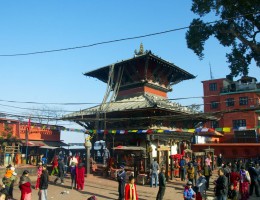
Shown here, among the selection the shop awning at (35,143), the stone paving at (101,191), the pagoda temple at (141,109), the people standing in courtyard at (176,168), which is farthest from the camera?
the shop awning at (35,143)

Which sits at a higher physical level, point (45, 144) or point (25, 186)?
point (45, 144)

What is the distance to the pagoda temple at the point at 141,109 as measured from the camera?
20.8 metres

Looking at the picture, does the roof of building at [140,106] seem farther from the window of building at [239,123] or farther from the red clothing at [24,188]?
the window of building at [239,123]

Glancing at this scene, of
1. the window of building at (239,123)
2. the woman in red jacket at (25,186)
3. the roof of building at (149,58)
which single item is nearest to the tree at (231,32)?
the roof of building at (149,58)

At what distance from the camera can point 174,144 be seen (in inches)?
920

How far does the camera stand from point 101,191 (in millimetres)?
15711

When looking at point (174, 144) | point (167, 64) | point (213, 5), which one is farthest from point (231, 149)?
point (213, 5)

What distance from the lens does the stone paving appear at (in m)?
14.3

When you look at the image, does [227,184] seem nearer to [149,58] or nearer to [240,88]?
[149,58]

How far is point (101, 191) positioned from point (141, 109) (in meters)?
6.54

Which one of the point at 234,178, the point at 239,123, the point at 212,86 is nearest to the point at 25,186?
the point at 234,178

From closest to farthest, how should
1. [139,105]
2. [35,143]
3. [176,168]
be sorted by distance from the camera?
[139,105] → [176,168] → [35,143]

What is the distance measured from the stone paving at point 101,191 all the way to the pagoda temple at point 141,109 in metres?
4.07

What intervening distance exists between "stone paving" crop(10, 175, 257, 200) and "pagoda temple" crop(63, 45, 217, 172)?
13.4 ft
